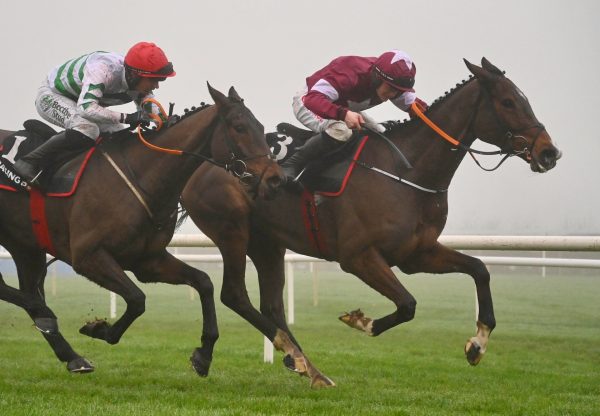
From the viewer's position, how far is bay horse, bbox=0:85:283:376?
496 centimetres

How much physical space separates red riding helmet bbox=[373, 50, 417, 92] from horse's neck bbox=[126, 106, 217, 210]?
1.02 meters

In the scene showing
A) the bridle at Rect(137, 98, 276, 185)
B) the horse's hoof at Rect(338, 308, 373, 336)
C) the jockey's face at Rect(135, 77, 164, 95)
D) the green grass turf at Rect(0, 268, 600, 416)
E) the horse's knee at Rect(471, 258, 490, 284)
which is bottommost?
the green grass turf at Rect(0, 268, 600, 416)

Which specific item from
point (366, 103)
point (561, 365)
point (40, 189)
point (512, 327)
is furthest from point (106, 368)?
point (512, 327)

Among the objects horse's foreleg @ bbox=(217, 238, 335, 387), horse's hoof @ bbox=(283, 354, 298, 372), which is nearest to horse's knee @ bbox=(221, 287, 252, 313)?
horse's foreleg @ bbox=(217, 238, 335, 387)

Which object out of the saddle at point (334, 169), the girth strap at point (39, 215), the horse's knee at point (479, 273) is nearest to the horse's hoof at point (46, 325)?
the girth strap at point (39, 215)

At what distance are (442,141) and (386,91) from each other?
1.47ft

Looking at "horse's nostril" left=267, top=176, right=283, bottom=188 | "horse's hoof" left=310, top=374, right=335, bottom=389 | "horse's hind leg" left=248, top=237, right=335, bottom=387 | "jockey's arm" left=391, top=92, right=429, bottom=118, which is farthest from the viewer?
"horse's hind leg" left=248, top=237, right=335, bottom=387

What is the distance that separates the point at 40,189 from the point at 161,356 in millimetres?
2169

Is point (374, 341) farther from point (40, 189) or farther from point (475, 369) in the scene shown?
point (40, 189)

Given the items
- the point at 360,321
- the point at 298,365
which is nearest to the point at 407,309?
the point at 360,321

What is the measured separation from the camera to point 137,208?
5109 mm

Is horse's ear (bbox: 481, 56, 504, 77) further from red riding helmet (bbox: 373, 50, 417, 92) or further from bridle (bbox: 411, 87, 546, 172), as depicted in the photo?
red riding helmet (bbox: 373, 50, 417, 92)

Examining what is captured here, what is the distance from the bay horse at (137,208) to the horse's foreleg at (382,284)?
76 centimetres

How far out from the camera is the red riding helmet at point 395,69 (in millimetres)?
5383
